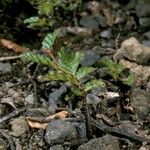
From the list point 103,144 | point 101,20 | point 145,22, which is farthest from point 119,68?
point 101,20

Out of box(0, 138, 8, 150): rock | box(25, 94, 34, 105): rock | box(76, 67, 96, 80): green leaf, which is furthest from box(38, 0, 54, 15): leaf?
box(0, 138, 8, 150): rock

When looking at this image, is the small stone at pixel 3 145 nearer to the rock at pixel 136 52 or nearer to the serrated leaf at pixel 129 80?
the serrated leaf at pixel 129 80

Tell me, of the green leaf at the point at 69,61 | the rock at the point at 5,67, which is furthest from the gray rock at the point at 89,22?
the green leaf at the point at 69,61

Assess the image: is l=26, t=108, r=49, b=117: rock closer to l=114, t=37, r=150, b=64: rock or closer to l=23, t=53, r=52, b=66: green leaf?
l=23, t=53, r=52, b=66: green leaf

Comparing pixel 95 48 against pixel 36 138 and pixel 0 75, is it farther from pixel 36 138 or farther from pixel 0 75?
pixel 36 138

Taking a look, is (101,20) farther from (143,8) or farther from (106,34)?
(143,8)
